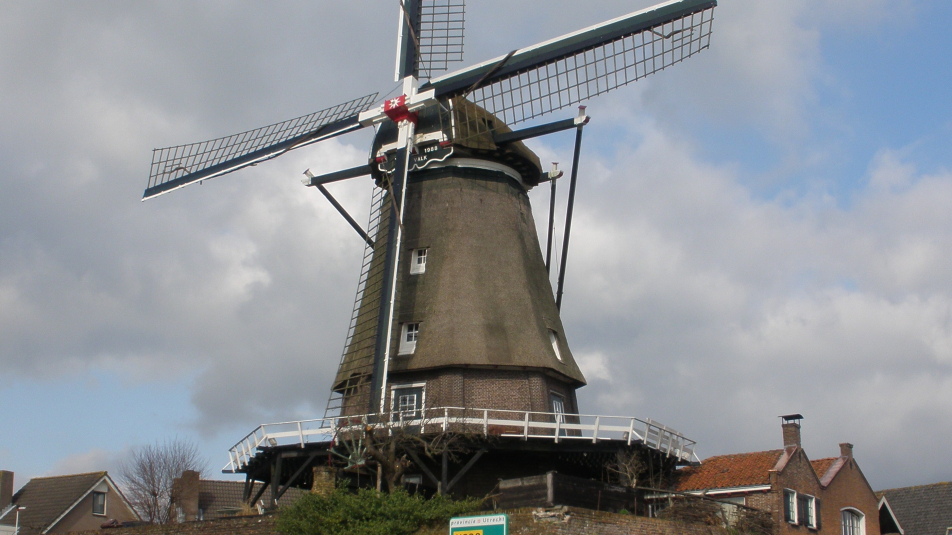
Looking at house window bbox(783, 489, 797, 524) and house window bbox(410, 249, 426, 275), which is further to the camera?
house window bbox(410, 249, 426, 275)

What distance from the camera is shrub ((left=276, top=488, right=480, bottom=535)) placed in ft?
54.7

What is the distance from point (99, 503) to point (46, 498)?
1.88 meters

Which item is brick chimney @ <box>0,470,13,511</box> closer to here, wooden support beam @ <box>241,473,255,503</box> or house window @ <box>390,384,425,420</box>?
wooden support beam @ <box>241,473,255,503</box>

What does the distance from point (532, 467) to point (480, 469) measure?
1.15 metres

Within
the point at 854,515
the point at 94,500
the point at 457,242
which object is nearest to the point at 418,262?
the point at 457,242

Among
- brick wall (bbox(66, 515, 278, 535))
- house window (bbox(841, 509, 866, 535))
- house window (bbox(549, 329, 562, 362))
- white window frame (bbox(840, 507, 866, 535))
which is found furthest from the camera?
house window (bbox(841, 509, 866, 535))

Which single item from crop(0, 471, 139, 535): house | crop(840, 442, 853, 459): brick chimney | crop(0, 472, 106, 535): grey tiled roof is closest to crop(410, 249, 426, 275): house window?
crop(840, 442, 853, 459): brick chimney

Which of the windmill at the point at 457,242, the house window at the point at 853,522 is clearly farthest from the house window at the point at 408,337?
the house window at the point at 853,522

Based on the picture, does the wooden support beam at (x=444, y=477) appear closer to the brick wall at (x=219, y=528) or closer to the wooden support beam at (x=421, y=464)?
the wooden support beam at (x=421, y=464)

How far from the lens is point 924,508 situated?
100 ft

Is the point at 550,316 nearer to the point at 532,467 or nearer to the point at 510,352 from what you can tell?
the point at 510,352

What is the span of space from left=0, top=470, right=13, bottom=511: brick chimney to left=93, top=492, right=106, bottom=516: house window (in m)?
2.84

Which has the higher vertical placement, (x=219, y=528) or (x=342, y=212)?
(x=342, y=212)

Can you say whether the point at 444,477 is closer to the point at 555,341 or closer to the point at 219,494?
the point at 555,341
